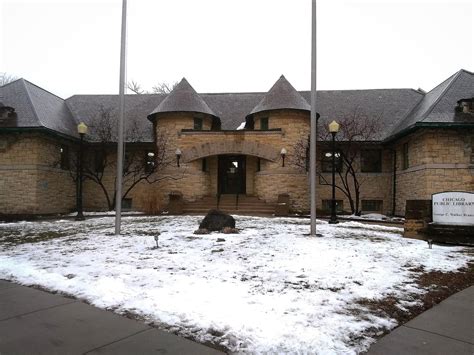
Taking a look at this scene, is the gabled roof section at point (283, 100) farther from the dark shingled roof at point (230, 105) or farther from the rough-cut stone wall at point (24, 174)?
the rough-cut stone wall at point (24, 174)

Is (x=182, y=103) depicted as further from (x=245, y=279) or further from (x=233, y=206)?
(x=245, y=279)

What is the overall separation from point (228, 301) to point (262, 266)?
1913 millimetres

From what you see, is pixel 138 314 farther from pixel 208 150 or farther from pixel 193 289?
pixel 208 150

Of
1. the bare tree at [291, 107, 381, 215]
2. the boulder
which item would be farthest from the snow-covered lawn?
the bare tree at [291, 107, 381, 215]

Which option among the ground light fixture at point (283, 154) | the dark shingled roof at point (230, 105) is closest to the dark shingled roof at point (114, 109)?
the dark shingled roof at point (230, 105)

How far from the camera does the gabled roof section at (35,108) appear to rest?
59.6 ft

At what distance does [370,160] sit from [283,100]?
7220mm

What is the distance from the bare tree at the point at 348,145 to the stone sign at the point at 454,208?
9.79 m

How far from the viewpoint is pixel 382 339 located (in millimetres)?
3146

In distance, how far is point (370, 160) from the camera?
21984 millimetres

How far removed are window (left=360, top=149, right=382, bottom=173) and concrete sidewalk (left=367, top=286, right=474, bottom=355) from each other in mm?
18792

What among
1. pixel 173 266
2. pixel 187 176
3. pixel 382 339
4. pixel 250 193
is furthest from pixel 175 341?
pixel 250 193

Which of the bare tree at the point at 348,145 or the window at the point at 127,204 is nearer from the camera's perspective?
the bare tree at the point at 348,145

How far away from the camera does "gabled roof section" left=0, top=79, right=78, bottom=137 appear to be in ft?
59.6
